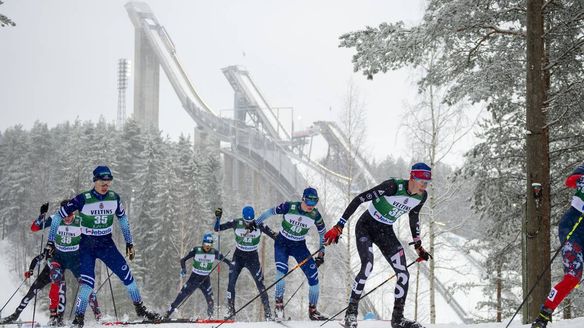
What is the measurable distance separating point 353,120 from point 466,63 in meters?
11.5

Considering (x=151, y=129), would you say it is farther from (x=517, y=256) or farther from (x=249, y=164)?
(x=517, y=256)

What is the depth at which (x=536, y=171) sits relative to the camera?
8.45 m

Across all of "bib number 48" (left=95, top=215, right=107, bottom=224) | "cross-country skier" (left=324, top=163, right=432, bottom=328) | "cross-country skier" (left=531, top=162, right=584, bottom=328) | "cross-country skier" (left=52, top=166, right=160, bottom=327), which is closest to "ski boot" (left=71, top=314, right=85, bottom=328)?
"cross-country skier" (left=52, top=166, right=160, bottom=327)

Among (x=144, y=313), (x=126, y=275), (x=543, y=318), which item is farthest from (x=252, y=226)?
(x=543, y=318)

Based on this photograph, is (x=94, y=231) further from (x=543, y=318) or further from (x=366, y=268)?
(x=543, y=318)

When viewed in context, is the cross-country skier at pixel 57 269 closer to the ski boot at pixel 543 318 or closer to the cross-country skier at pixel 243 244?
the cross-country skier at pixel 243 244

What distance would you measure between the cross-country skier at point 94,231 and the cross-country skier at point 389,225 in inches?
124

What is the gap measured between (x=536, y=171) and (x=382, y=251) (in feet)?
10.2

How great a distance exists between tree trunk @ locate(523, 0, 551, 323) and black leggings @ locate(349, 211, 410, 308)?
8.66 ft

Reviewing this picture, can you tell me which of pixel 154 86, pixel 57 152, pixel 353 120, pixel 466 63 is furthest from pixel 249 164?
pixel 466 63

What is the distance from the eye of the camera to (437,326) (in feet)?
26.4

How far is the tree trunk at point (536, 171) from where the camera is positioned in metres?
8.39

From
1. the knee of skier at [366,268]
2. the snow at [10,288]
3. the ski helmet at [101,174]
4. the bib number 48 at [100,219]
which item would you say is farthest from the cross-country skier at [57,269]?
the snow at [10,288]

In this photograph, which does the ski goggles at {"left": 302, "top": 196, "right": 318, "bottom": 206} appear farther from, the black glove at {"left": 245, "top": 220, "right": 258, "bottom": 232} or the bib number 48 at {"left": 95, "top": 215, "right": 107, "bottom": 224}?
the bib number 48 at {"left": 95, "top": 215, "right": 107, "bottom": 224}
